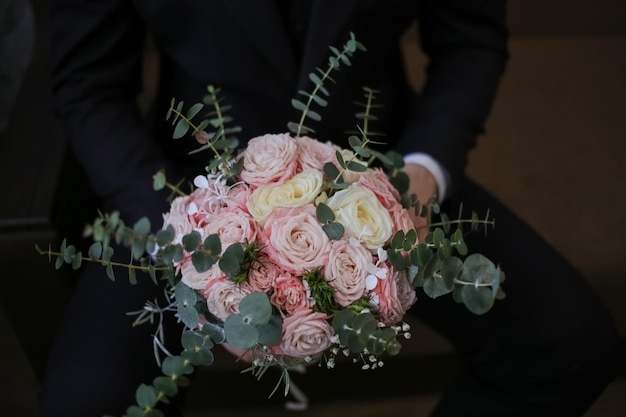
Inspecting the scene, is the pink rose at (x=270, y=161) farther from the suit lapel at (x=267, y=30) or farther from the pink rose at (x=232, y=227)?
the suit lapel at (x=267, y=30)

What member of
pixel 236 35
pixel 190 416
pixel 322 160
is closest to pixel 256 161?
pixel 322 160

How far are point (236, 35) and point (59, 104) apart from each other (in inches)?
13.2

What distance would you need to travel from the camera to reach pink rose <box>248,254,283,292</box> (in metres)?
0.70

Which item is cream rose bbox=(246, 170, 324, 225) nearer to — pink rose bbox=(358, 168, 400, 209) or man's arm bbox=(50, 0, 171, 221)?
pink rose bbox=(358, 168, 400, 209)

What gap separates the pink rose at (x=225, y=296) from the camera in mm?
700

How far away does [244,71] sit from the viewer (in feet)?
3.67

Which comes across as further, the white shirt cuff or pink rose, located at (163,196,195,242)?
the white shirt cuff

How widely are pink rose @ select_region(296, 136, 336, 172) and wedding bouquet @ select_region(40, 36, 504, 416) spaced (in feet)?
0.04

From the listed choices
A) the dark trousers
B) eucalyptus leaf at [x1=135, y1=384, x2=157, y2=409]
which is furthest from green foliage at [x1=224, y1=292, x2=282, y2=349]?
the dark trousers

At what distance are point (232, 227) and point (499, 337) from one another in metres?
0.61

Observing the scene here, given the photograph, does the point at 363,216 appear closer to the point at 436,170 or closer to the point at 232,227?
the point at 232,227

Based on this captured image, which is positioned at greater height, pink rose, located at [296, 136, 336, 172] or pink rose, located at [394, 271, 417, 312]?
pink rose, located at [296, 136, 336, 172]

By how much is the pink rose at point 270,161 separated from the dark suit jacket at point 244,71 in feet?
1.12

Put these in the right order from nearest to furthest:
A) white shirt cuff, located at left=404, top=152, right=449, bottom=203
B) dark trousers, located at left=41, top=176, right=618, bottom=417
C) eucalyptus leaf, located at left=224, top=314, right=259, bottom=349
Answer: eucalyptus leaf, located at left=224, top=314, right=259, bottom=349 < dark trousers, located at left=41, top=176, right=618, bottom=417 < white shirt cuff, located at left=404, top=152, right=449, bottom=203
